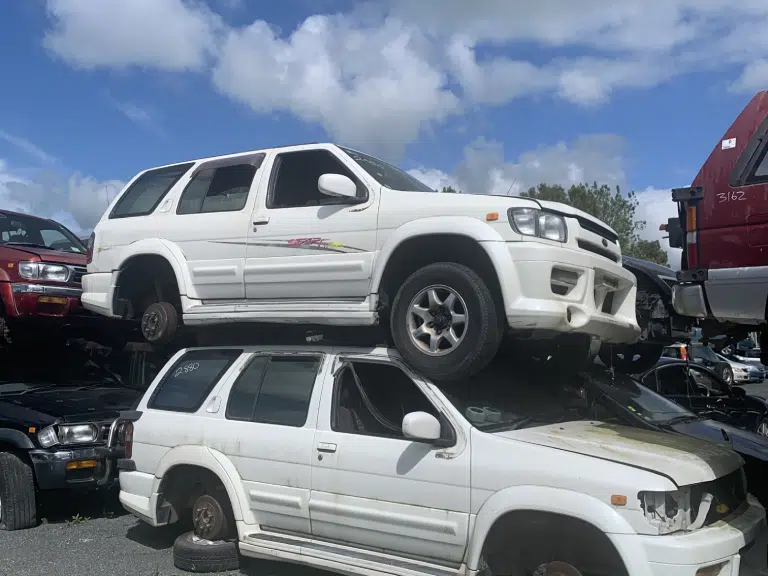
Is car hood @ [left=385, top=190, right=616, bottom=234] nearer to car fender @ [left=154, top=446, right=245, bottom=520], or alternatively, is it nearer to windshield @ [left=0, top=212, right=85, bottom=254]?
car fender @ [left=154, top=446, right=245, bottom=520]

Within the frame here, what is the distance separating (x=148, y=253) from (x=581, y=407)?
12.2 ft

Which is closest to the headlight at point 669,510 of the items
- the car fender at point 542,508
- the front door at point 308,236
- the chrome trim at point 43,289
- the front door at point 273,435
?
the car fender at point 542,508

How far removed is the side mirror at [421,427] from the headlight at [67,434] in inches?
151

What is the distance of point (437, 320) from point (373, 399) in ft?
2.10

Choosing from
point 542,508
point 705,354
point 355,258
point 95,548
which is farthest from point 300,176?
point 705,354

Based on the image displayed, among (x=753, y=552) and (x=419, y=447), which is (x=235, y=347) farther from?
(x=753, y=552)

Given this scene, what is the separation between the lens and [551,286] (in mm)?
4512

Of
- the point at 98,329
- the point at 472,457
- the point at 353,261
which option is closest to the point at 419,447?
the point at 472,457

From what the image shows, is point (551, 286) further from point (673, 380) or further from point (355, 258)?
point (673, 380)

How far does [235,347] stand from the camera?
5.45 metres

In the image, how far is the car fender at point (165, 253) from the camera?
5.94m

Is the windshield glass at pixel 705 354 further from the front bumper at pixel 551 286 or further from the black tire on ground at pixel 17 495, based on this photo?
the black tire on ground at pixel 17 495

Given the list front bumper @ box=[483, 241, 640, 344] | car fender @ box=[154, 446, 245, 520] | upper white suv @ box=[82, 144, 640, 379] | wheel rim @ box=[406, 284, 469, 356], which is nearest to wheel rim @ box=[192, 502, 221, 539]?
car fender @ box=[154, 446, 245, 520]

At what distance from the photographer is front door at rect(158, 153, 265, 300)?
5.71 metres
